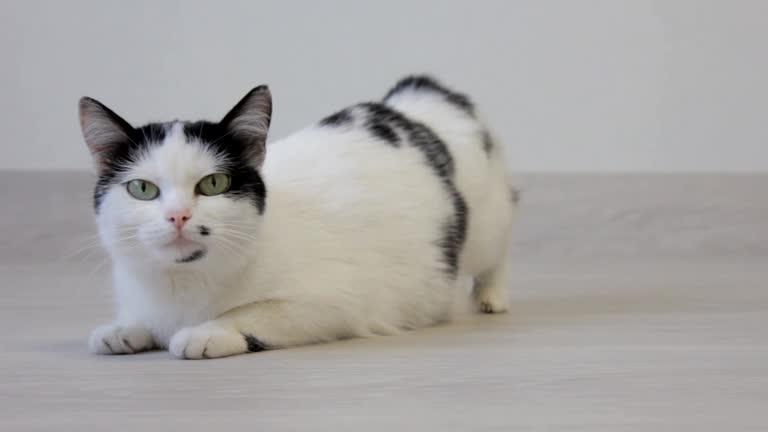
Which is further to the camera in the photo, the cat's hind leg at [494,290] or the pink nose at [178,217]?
the cat's hind leg at [494,290]

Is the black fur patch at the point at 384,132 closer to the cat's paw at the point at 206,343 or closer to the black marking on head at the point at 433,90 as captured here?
the black marking on head at the point at 433,90

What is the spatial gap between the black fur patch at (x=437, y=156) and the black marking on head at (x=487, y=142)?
0.38 feet

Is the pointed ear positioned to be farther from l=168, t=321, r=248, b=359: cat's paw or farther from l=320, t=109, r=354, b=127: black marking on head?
l=320, t=109, r=354, b=127: black marking on head

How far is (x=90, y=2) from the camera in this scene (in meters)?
3.29

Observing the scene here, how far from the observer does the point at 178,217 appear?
1.61m

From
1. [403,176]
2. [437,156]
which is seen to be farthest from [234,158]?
[437,156]

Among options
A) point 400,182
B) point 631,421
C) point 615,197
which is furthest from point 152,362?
point 615,197

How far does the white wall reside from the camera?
130 inches

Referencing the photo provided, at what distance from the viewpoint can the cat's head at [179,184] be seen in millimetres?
1642

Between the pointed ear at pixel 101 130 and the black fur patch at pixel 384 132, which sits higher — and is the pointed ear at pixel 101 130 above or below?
above

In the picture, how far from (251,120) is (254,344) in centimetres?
36

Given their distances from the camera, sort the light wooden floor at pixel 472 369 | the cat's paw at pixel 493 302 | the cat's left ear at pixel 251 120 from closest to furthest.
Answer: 1. the light wooden floor at pixel 472 369
2. the cat's left ear at pixel 251 120
3. the cat's paw at pixel 493 302

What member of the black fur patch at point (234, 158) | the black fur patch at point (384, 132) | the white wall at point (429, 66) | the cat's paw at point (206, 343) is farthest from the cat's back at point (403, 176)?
the white wall at point (429, 66)

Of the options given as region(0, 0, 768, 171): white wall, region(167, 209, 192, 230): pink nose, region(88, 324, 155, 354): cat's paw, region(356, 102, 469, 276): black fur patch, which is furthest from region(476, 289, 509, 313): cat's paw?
region(0, 0, 768, 171): white wall
